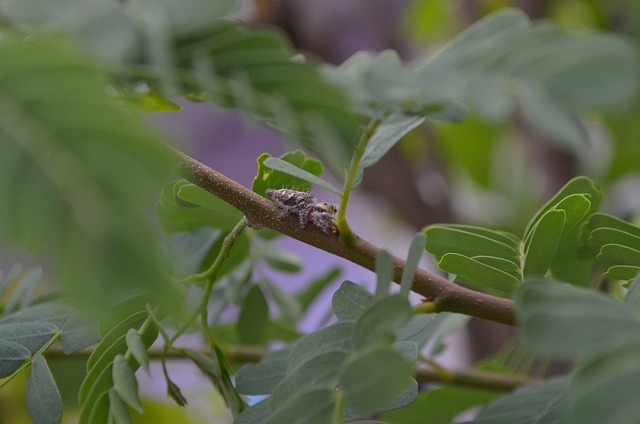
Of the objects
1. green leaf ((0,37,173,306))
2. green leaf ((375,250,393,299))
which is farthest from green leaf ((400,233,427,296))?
green leaf ((0,37,173,306))

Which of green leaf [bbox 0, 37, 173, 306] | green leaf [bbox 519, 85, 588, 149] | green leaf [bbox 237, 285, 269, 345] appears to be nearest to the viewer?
green leaf [bbox 0, 37, 173, 306]

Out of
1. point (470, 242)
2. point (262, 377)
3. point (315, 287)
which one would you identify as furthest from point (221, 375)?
point (315, 287)

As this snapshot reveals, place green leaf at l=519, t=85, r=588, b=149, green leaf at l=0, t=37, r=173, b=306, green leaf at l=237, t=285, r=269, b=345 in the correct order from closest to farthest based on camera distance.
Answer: green leaf at l=0, t=37, r=173, b=306 → green leaf at l=519, t=85, r=588, b=149 → green leaf at l=237, t=285, r=269, b=345

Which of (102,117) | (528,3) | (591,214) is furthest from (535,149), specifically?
(102,117)

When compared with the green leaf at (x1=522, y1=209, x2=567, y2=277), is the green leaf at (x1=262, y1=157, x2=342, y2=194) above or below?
above

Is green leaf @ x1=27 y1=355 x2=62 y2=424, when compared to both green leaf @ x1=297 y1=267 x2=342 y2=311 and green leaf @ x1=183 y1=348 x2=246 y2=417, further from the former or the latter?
green leaf @ x1=297 y1=267 x2=342 y2=311

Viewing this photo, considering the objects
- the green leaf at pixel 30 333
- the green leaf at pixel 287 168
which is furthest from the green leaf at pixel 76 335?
the green leaf at pixel 287 168

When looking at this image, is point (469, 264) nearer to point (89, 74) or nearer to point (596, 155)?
point (89, 74)

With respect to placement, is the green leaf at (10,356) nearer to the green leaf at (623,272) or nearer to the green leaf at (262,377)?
the green leaf at (262,377)
